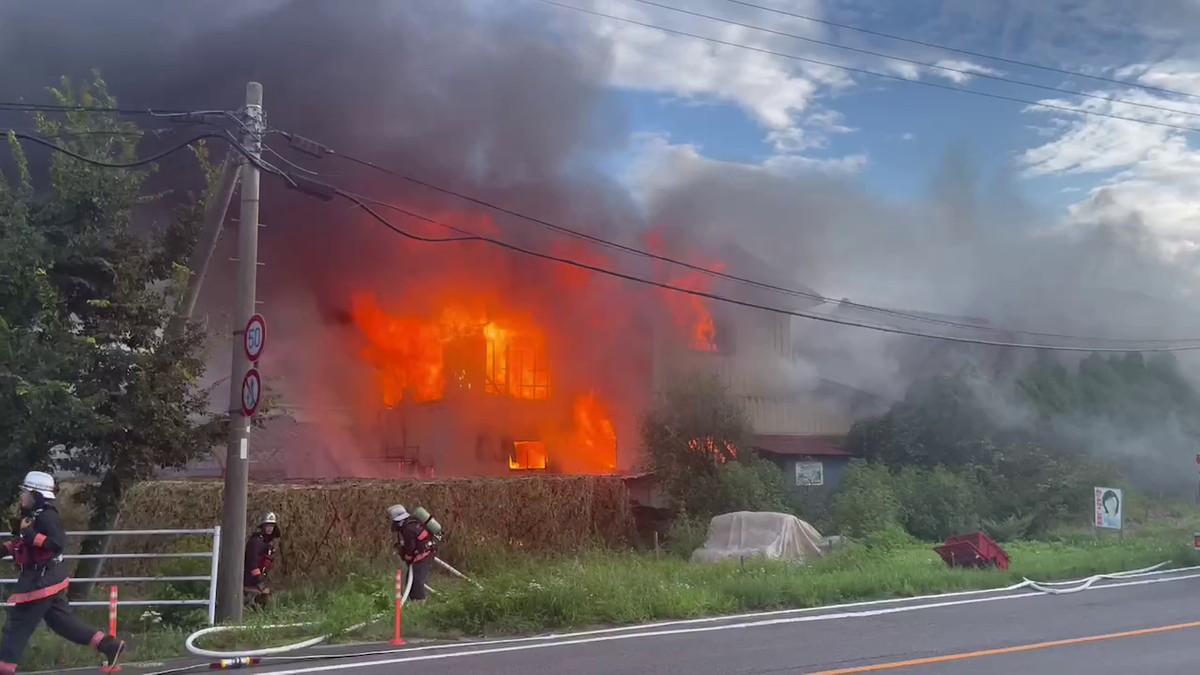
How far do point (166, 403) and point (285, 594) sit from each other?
10.6 feet

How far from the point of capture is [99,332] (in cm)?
1111

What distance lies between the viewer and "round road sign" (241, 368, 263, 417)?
10.2 metres

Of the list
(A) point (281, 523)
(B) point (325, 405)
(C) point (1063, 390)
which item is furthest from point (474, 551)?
(C) point (1063, 390)

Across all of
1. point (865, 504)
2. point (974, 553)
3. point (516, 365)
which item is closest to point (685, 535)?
point (865, 504)

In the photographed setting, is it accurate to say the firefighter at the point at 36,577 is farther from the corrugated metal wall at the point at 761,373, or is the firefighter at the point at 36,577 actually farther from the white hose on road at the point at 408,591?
the corrugated metal wall at the point at 761,373

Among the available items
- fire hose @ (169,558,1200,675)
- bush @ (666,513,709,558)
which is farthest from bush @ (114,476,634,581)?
fire hose @ (169,558,1200,675)

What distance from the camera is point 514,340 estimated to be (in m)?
27.5

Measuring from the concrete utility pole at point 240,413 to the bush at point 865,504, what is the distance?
44.0ft

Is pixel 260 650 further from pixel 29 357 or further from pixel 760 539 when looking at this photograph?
pixel 760 539

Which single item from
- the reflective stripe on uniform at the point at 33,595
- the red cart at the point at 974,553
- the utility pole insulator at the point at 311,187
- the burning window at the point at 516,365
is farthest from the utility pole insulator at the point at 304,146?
the burning window at the point at 516,365

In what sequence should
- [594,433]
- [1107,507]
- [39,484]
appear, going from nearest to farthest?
[39,484] → [1107,507] → [594,433]

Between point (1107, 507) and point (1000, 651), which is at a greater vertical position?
point (1107, 507)

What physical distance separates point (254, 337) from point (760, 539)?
33.9 feet

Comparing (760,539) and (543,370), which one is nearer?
(760,539)
